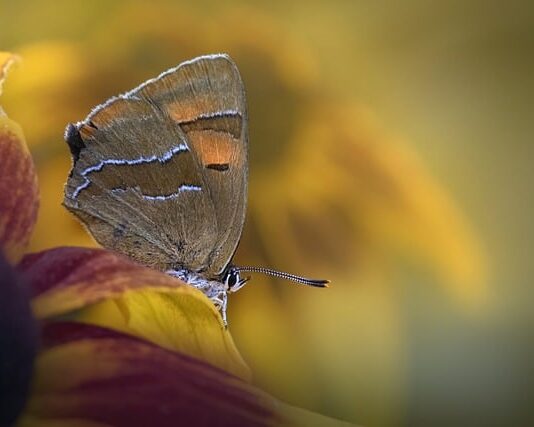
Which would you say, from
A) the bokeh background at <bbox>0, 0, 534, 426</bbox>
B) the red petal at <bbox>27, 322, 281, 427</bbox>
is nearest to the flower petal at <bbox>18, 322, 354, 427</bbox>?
the red petal at <bbox>27, 322, 281, 427</bbox>

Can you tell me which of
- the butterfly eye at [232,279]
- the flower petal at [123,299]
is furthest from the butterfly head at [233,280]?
the flower petal at [123,299]

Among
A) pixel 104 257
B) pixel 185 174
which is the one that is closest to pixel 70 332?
pixel 104 257

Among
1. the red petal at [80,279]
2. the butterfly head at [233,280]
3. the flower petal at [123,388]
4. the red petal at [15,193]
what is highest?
the red petal at [15,193]

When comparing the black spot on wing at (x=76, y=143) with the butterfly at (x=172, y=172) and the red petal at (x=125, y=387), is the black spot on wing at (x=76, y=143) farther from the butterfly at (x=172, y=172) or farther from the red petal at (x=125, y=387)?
the red petal at (x=125, y=387)

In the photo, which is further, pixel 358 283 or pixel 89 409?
pixel 358 283

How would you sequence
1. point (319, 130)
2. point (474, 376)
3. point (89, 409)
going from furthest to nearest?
point (319, 130)
point (474, 376)
point (89, 409)

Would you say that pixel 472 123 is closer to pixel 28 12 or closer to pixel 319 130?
pixel 319 130

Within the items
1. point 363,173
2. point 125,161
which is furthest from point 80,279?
point 363,173
